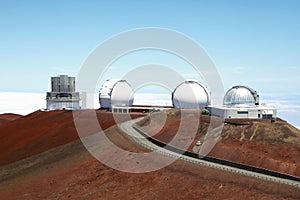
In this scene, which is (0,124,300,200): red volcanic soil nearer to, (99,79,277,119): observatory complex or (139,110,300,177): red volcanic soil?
(139,110,300,177): red volcanic soil

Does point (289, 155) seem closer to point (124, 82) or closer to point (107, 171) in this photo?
point (107, 171)

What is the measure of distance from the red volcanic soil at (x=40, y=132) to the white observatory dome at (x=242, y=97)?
23.1 metres

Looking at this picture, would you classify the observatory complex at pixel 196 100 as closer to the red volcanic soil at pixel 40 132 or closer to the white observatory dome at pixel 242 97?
the white observatory dome at pixel 242 97

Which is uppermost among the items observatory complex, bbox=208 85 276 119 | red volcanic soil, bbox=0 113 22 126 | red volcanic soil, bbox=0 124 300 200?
observatory complex, bbox=208 85 276 119

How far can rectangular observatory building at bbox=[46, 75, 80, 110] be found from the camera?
319 ft

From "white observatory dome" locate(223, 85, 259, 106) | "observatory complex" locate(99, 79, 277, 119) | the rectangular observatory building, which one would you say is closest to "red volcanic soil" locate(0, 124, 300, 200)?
"observatory complex" locate(99, 79, 277, 119)

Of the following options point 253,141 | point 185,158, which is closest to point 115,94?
point 185,158

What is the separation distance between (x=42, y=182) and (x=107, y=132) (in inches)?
Result: 651

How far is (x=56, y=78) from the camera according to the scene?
97.4 metres

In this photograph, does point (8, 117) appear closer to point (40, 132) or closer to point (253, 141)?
point (40, 132)

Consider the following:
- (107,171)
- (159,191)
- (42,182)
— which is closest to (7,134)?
(42,182)

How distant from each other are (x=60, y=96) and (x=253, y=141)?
64.0m

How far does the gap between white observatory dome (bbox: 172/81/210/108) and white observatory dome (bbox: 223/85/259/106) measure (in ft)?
49.0

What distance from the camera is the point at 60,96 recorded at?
9775 cm
